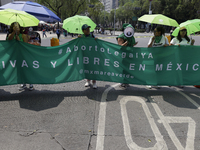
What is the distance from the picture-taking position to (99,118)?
12.1 feet

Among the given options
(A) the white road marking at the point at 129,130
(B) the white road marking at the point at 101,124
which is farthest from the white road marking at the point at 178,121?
(B) the white road marking at the point at 101,124

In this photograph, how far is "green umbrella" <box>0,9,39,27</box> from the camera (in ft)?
14.6

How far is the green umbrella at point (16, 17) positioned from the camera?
445cm

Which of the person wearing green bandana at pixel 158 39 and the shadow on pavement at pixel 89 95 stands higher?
the person wearing green bandana at pixel 158 39

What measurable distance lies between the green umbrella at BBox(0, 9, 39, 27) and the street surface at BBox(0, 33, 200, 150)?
74.8 inches

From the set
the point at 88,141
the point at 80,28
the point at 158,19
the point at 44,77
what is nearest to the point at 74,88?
the point at 44,77

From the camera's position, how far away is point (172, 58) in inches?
192

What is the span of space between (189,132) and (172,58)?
88.6 inches

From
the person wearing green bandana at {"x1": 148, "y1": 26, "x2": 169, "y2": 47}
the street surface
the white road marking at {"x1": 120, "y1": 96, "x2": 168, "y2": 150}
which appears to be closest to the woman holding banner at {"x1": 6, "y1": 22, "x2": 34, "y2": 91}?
the street surface

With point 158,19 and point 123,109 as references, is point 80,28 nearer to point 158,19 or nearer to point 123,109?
point 158,19

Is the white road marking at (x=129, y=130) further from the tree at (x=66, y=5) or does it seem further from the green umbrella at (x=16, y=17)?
the tree at (x=66, y=5)

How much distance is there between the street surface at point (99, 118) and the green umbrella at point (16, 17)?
6.24ft

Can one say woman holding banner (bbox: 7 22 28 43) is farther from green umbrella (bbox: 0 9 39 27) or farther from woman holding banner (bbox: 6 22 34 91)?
green umbrella (bbox: 0 9 39 27)

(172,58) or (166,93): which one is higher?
(172,58)
